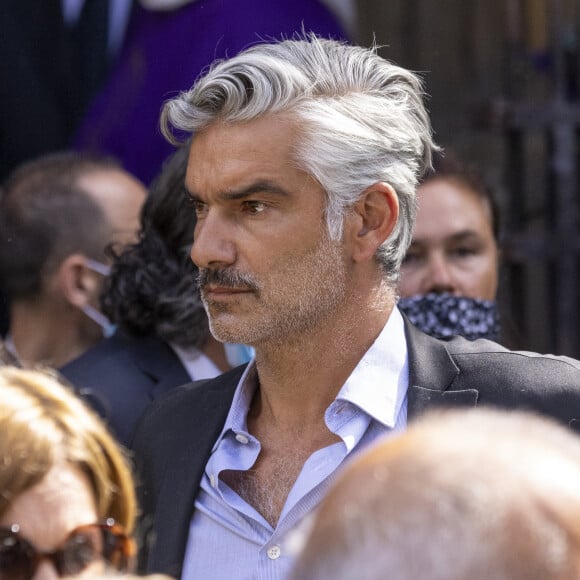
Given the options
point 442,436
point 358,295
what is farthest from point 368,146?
point 442,436

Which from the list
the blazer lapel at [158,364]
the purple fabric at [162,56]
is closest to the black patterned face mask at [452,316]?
the blazer lapel at [158,364]

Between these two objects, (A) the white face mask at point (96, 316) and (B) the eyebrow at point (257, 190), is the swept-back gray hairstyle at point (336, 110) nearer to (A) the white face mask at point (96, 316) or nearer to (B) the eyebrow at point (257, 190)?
(B) the eyebrow at point (257, 190)

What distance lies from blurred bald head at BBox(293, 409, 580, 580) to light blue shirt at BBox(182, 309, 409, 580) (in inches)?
44.3

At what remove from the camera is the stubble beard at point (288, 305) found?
7.75 ft

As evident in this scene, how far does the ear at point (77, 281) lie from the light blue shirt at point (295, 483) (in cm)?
151

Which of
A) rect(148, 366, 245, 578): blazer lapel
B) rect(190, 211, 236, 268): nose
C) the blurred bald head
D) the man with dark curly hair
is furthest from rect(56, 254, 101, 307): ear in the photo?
the blurred bald head

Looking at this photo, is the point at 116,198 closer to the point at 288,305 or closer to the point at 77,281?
the point at 77,281

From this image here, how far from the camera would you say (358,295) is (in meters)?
2.44

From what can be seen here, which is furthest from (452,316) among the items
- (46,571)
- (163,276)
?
(46,571)

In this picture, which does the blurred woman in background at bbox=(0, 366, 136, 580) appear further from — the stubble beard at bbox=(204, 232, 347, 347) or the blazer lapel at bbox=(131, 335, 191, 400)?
the blazer lapel at bbox=(131, 335, 191, 400)

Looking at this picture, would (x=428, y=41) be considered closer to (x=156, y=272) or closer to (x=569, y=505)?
(x=156, y=272)

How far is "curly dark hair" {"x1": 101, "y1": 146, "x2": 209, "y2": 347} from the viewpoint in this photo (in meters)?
3.18

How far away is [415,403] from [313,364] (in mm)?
240

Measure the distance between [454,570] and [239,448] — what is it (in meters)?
1.44
